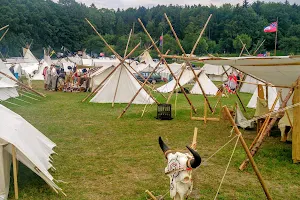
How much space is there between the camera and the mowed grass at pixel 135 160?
5613mm

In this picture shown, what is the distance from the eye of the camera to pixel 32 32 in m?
63.7

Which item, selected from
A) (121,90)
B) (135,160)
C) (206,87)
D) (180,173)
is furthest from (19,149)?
(206,87)

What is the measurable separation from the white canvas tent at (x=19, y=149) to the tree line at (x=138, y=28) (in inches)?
1709

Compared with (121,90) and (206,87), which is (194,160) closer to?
(121,90)

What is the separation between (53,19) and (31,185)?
2726 inches

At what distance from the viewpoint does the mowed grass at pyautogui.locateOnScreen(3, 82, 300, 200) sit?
18.4ft

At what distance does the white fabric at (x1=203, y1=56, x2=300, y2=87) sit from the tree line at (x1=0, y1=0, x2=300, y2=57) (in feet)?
134

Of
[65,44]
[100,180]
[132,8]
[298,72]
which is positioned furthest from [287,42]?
[132,8]

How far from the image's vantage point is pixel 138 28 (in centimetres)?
7631

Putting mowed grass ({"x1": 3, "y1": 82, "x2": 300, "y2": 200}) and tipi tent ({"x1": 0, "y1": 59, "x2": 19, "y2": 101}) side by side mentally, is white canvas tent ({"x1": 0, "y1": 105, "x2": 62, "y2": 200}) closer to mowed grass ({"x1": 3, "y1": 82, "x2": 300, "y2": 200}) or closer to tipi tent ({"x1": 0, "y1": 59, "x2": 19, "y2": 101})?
mowed grass ({"x1": 3, "y1": 82, "x2": 300, "y2": 200})

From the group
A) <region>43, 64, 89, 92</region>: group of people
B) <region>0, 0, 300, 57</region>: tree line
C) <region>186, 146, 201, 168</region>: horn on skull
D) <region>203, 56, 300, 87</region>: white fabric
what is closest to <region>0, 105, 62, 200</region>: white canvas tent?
<region>186, 146, 201, 168</region>: horn on skull

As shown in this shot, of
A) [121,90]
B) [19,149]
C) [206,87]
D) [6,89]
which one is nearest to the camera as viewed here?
[19,149]

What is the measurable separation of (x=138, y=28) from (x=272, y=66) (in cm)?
7081

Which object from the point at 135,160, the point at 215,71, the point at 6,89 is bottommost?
the point at 135,160
